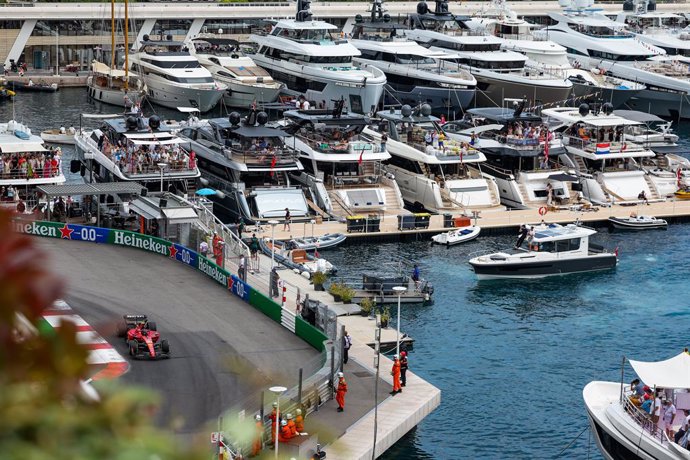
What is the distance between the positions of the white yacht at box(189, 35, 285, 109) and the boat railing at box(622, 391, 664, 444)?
64.6 metres

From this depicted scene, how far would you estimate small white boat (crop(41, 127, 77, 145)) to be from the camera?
265 ft

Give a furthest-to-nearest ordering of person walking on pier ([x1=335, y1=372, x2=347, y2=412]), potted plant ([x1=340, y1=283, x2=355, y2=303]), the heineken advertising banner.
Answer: the heineken advertising banner, potted plant ([x1=340, y1=283, x2=355, y2=303]), person walking on pier ([x1=335, y1=372, x2=347, y2=412])

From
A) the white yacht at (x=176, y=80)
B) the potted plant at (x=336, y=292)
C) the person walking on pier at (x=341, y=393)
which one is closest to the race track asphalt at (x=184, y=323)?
the person walking on pier at (x=341, y=393)

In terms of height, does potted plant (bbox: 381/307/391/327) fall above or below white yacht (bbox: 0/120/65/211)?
below

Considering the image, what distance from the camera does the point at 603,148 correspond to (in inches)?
2849

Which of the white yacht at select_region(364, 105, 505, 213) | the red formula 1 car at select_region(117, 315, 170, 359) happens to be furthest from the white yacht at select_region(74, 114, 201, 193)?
the red formula 1 car at select_region(117, 315, 170, 359)

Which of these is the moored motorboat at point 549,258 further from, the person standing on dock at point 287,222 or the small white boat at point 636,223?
the person standing on dock at point 287,222

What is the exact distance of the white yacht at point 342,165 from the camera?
6544 cm

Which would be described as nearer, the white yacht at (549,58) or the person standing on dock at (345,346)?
the person standing on dock at (345,346)

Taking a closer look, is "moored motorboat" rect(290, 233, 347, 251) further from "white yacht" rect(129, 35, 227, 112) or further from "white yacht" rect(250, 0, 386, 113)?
"white yacht" rect(129, 35, 227, 112)

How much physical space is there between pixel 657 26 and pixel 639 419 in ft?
306

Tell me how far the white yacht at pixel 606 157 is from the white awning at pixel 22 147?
30073mm

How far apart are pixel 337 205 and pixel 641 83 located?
151 ft

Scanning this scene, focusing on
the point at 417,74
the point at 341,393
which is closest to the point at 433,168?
the point at 417,74
